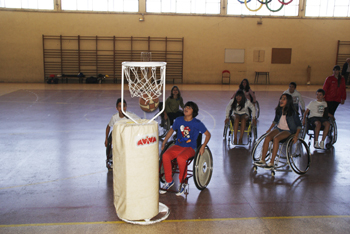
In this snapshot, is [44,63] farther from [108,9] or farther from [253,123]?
[253,123]

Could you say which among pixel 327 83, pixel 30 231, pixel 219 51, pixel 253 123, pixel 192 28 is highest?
pixel 192 28

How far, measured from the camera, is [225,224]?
3098mm

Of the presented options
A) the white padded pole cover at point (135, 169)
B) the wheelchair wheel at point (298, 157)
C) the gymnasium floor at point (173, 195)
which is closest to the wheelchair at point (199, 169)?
the gymnasium floor at point (173, 195)

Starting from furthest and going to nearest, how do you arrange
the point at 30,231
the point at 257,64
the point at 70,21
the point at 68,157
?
the point at 257,64 → the point at 70,21 → the point at 68,157 → the point at 30,231

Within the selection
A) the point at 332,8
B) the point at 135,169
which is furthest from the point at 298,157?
the point at 332,8

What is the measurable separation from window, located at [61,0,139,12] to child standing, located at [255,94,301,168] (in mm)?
15268

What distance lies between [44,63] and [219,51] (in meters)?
10.3

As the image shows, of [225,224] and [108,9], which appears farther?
[108,9]

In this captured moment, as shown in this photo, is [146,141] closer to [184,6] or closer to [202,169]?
[202,169]

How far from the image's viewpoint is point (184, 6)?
18.4m

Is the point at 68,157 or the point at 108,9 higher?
the point at 108,9

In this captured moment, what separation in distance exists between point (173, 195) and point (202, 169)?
47 cm

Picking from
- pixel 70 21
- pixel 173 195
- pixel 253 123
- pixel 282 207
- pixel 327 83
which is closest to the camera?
pixel 282 207

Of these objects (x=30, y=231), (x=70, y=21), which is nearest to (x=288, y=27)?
(x=70, y=21)
